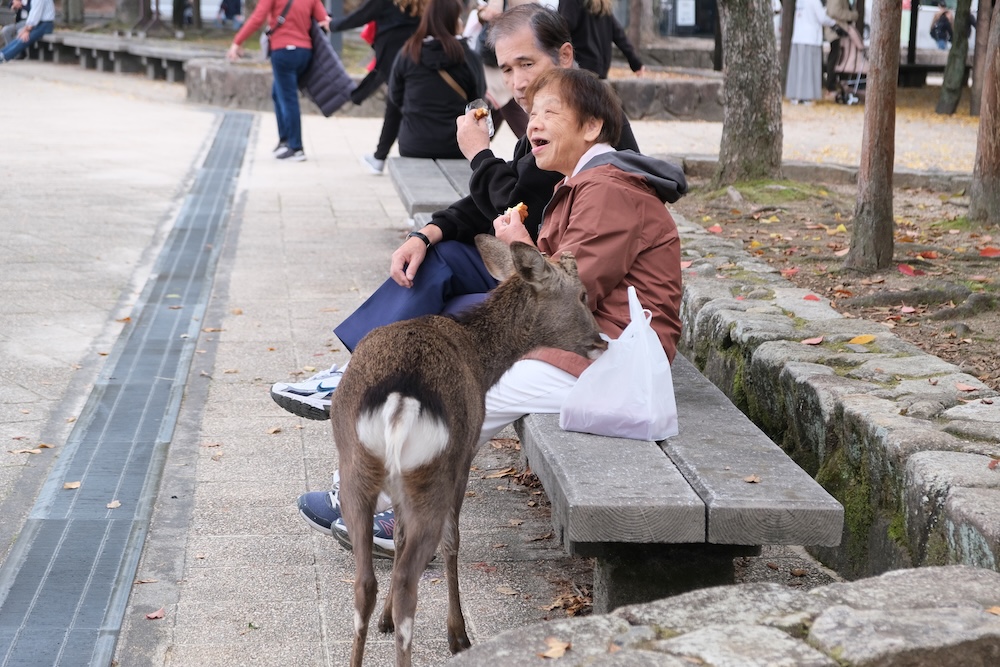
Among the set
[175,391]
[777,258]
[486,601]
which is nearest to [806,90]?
[777,258]

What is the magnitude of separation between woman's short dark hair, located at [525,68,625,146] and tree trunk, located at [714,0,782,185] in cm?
625

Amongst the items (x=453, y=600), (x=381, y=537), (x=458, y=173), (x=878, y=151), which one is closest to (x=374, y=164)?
(x=458, y=173)

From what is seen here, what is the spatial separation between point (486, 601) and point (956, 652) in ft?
5.71

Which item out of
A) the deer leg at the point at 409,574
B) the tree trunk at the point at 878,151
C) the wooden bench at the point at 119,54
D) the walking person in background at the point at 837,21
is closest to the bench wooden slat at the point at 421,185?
the tree trunk at the point at 878,151

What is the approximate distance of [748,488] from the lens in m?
3.25

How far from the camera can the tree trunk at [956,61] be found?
19091 mm

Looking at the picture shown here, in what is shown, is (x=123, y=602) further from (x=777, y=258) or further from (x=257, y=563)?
(x=777, y=258)

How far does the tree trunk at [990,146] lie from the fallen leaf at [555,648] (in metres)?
6.60

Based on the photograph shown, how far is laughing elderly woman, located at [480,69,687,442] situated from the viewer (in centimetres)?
380

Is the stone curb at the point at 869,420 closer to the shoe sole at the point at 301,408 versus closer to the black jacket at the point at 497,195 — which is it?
the black jacket at the point at 497,195

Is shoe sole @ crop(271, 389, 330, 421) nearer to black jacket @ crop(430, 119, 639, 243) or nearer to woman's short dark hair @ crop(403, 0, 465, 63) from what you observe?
black jacket @ crop(430, 119, 639, 243)

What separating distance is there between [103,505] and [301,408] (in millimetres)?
837

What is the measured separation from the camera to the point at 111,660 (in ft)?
11.4

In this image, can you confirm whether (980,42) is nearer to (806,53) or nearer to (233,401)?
(806,53)
